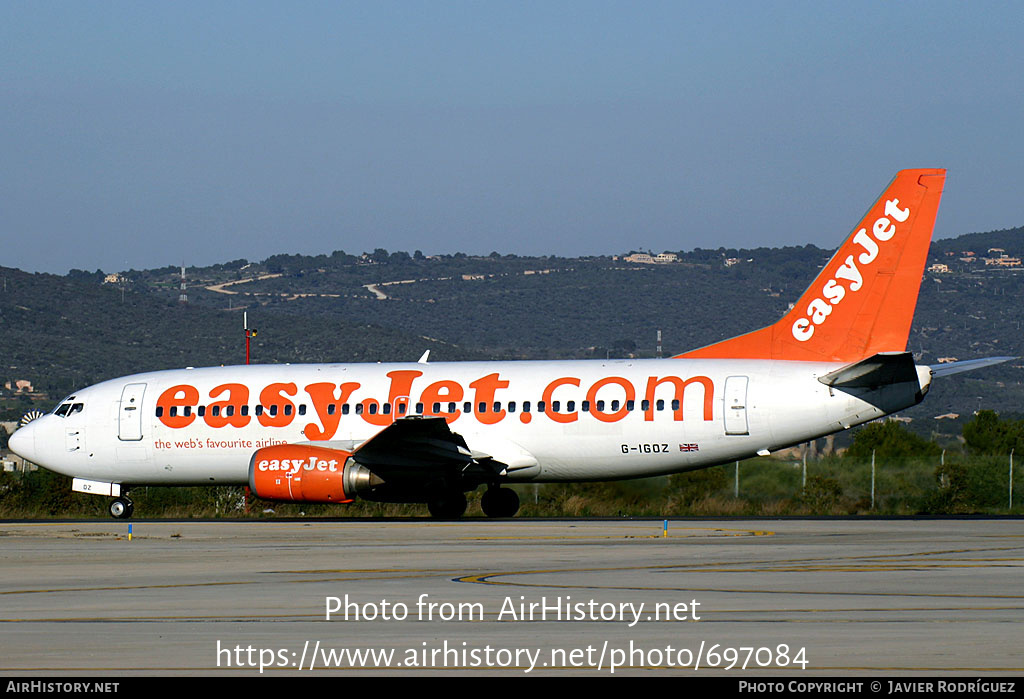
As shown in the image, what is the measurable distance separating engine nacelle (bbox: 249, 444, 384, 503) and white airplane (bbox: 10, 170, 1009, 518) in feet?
0.09

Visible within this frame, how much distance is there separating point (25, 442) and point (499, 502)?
11078 mm

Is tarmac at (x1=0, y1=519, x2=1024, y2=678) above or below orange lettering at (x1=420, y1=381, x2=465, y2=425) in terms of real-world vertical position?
below

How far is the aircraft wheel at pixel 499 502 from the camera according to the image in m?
32.7

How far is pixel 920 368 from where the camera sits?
2944cm

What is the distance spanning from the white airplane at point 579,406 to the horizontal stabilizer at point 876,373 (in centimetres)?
4

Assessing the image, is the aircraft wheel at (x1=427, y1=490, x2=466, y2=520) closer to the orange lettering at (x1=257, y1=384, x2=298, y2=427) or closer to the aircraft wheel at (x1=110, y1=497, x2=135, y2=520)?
the orange lettering at (x1=257, y1=384, x2=298, y2=427)

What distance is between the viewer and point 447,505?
32.0 m

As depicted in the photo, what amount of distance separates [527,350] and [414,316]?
71.8 feet

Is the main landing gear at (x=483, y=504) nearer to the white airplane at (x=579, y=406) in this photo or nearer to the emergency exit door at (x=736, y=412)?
the white airplane at (x=579, y=406)

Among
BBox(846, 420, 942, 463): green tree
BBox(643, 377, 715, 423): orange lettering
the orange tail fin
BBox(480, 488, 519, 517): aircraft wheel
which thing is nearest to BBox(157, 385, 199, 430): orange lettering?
BBox(480, 488, 519, 517): aircraft wheel

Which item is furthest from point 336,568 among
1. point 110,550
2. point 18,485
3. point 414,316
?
point 414,316

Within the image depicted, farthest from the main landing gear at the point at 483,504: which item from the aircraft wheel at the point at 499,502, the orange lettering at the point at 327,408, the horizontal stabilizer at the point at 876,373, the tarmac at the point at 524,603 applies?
the horizontal stabilizer at the point at 876,373

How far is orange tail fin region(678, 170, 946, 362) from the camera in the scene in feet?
98.7

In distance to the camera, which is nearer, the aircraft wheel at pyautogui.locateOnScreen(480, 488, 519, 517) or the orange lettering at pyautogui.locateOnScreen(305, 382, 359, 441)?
the orange lettering at pyautogui.locateOnScreen(305, 382, 359, 441)
